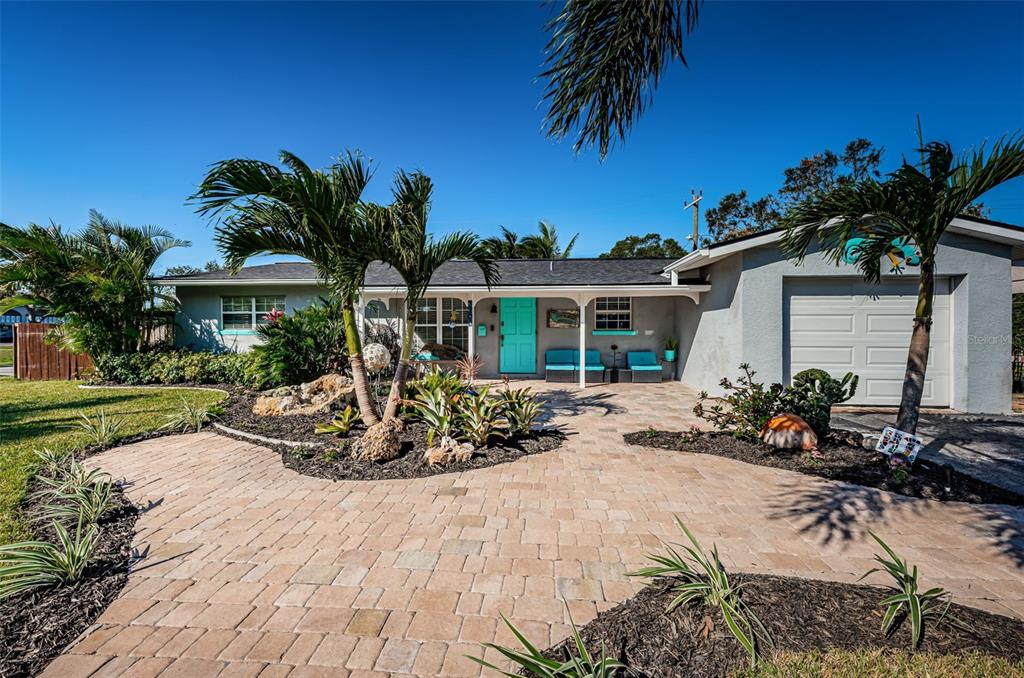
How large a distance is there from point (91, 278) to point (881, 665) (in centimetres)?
1511

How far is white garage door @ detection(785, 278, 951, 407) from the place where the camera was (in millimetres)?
8039

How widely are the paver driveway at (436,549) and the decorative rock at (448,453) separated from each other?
1.07 ft

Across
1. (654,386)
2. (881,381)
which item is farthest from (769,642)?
(654,386)

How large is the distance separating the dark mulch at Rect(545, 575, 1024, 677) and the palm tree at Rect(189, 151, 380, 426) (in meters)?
4.34

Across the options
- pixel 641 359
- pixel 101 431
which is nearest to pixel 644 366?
pixel 641 359

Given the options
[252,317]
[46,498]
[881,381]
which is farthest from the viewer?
[252,317]

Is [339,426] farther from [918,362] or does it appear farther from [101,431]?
[918,362]

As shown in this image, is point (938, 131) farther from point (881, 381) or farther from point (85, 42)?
point (85, 42)

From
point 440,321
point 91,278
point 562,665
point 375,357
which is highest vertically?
point 91,278

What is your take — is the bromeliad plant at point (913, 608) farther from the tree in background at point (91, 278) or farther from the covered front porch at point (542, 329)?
the tree in background at point (91, 278)

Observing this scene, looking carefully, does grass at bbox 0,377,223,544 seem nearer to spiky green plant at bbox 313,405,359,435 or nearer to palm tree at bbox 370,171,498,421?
spiky green plant at bbox 313,405,359,435

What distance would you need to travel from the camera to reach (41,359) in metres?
12.1

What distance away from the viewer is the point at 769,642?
79.8 inches

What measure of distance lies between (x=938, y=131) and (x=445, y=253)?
5524 millimetres
